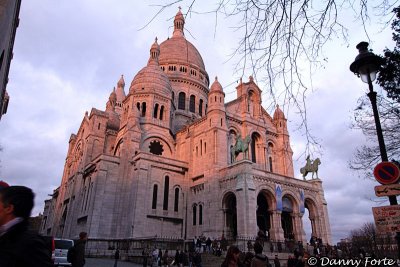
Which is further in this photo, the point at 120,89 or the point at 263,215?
the point at 120,89

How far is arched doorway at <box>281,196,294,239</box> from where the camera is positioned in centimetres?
2869

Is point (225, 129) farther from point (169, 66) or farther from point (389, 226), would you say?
point (389, 226)

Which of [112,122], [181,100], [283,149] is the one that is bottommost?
[283,149]

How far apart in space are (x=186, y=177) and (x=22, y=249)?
Answer: 31.4 m

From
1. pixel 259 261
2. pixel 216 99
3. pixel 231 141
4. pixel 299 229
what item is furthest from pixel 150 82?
pixel 259 261

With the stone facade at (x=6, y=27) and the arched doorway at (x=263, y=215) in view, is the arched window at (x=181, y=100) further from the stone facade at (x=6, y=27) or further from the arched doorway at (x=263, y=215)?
the stone facade at (x=6, y=27)

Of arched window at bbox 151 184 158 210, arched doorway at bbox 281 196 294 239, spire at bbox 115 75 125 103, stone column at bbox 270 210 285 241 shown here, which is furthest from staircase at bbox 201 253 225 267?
spire at bbox 115 75 125 103

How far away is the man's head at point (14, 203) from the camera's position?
93.9 inches

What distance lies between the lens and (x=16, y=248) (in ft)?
7.14

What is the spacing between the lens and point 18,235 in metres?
2.28

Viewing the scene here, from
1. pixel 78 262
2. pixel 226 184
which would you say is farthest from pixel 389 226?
pixel 226 184

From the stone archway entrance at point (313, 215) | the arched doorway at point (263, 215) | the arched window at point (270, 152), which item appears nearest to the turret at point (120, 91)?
the arched window at point (270, 152)

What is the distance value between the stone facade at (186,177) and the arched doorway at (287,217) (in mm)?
101

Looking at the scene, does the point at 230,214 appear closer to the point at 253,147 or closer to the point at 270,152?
the point at 253,147
